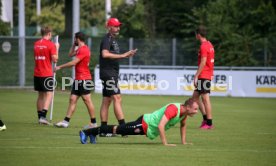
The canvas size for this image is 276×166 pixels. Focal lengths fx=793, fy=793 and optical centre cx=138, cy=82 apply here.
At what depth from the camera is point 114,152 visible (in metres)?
13.0

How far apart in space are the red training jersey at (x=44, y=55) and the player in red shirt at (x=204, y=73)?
348 cm

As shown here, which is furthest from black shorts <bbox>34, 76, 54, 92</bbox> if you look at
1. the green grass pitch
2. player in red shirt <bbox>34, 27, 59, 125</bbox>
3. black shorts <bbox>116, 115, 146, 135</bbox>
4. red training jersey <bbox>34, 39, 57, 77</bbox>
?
black shorts <bbox>116, 115, 146, 135</bbox>

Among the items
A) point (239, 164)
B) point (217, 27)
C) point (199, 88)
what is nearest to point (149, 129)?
point (239, 164)

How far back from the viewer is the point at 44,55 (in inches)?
741

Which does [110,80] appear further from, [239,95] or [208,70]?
[239,95]

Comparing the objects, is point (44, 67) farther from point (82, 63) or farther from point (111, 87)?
point (111, 87)

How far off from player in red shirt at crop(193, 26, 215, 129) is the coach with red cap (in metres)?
2.57

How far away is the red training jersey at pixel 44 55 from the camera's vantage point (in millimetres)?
18734

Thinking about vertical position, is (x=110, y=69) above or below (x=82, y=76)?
above

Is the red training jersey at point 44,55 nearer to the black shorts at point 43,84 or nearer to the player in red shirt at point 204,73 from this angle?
the black shorts at point 43,84

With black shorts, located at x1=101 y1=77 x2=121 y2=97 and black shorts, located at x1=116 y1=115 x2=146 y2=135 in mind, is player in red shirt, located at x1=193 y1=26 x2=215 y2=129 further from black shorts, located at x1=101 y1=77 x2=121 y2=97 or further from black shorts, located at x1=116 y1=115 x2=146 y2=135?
black shorts, located at x1=116 y1=115 x2=146 y2=135

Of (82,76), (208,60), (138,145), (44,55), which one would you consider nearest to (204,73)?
(208,60)

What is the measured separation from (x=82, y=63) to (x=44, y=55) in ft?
5.62

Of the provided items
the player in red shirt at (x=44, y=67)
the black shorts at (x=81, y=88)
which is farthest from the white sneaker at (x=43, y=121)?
the black shorts at (x=81, y=88)
